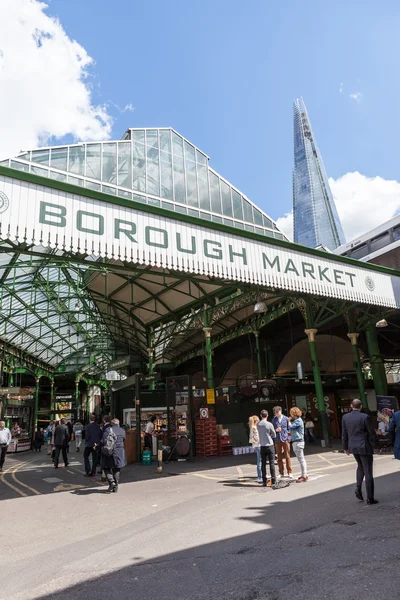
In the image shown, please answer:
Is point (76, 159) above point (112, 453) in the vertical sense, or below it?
above

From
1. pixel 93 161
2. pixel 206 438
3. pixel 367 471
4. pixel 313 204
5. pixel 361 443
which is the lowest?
pixel 367 471

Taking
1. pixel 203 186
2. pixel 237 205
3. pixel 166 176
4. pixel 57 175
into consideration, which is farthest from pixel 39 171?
pixel 237 205

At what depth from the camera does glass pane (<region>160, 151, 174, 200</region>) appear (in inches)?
1003

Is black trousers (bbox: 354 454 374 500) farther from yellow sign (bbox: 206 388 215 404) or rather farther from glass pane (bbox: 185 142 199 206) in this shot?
glass pane (bbox: 185 142 199 206)

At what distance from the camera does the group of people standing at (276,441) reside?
8.64 m

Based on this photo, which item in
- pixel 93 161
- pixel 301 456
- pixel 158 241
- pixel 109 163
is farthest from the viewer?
pixel 109 163

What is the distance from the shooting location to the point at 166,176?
1022 inches

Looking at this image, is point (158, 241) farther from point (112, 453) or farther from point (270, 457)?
point (270, 457)

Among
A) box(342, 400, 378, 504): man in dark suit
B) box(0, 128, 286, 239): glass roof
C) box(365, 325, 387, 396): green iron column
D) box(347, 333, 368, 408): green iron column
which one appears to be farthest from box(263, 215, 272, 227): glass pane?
box(342, 400, 378, 504): man in dark suit

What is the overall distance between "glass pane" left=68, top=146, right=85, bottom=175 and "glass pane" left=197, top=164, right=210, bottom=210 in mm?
7497

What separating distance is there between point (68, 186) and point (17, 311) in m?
19.1

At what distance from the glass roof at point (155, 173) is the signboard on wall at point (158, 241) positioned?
1405cm

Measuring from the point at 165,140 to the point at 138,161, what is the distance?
2961 mm

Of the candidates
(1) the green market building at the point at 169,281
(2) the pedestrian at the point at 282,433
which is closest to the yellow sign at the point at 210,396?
(1) the green market building at the point at 169,281
